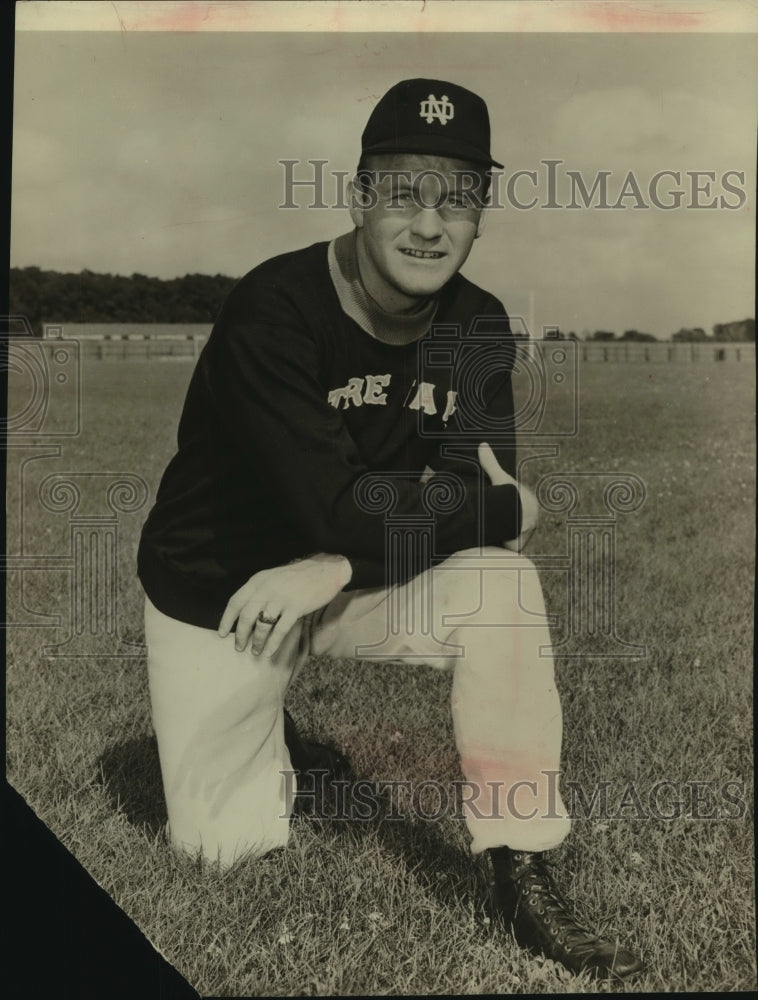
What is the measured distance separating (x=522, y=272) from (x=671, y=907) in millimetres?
1561

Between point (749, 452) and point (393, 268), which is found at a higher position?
point (393, 268)

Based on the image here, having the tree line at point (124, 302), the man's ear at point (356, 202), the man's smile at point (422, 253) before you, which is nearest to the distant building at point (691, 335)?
the tree line at point (124, 302)

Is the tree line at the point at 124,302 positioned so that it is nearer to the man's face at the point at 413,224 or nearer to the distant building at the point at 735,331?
the distant building at the point at 735,331

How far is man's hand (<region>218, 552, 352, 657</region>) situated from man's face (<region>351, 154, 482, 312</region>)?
24.7 inches

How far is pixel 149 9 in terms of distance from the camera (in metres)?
2.73

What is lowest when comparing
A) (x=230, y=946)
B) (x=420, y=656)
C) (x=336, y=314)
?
(x=230, y=946)

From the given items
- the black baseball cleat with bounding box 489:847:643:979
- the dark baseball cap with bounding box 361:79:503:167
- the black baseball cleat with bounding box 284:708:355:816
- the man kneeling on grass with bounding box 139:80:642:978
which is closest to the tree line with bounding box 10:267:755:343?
the man kneeling on grass with bounding box 139:80:642:978

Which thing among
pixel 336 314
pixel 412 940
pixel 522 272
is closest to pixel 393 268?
pixel 336 314

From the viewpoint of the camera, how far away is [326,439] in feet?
7.91

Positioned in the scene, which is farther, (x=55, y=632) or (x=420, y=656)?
(x=55, y=632)

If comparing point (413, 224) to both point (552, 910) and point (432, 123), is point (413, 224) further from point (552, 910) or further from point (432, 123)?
point (552, 910)

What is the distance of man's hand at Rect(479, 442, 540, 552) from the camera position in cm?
260

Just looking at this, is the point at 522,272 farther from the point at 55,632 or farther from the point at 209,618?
the point at 55,632

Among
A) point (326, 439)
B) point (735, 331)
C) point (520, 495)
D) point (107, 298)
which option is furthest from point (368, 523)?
point (735, 331)
